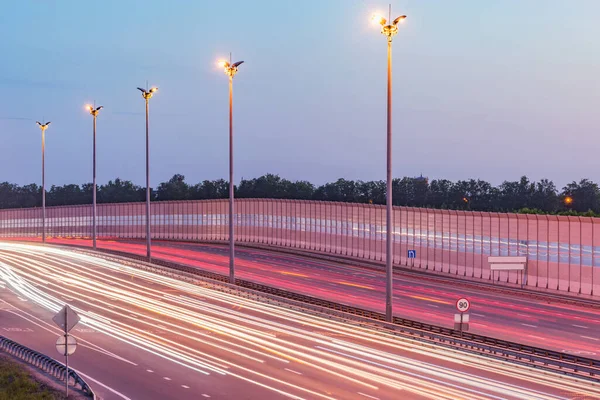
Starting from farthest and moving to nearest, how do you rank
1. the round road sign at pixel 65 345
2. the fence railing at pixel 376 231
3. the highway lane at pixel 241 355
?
the fence railing at pixel 376 231 < the highway lane at pixel 241 355 < the round road sign at pixel 65 345

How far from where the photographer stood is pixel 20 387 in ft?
77.6

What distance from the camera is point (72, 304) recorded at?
48.7m

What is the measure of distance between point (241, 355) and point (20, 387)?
34.7 ft

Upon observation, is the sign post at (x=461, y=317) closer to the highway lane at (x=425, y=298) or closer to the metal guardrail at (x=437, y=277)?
the highway lane at (x=425, y=298)

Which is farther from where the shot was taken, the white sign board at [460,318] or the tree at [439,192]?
the tree at [439,192]

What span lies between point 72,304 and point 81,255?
30029mm

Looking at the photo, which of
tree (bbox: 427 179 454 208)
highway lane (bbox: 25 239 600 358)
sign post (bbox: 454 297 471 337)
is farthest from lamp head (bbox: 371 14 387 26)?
tree (bbox: 427 179 454 208)

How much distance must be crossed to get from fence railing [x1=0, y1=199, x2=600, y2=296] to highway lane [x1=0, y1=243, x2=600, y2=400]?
2846cm

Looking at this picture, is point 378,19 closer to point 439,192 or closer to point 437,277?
point 437,277

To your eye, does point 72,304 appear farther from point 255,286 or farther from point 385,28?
point 385,28

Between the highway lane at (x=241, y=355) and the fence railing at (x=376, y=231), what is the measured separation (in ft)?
93.4

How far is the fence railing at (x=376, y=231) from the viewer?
62531mm

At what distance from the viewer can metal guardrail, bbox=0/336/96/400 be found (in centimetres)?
2384

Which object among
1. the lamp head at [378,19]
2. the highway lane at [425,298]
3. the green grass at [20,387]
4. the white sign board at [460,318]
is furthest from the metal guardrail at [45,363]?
the highway lane at [425,298]
